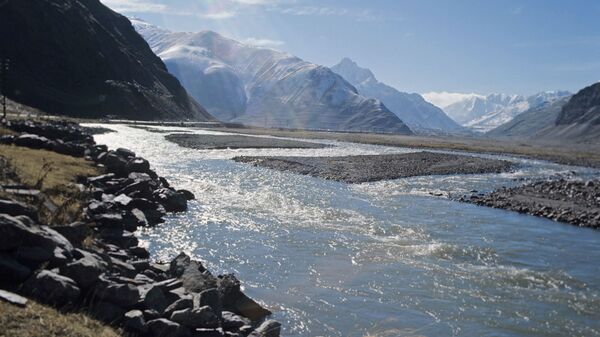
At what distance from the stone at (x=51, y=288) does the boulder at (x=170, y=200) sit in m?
20.0

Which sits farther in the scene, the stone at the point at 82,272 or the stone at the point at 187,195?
the stone at the point at 187,195

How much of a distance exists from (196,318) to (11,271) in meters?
4.41

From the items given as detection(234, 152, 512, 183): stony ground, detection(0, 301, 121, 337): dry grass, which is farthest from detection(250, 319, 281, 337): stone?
detection(234, 152, 512, 183): stony ground

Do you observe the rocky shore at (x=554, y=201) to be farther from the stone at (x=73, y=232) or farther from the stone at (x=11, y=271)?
the stone at (x=11, y=271)

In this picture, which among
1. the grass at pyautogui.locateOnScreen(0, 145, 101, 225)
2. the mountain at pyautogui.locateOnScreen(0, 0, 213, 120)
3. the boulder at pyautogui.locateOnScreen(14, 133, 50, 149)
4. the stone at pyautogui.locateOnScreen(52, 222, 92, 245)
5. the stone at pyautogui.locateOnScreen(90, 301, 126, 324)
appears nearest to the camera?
the stone at pyautogui.locateOnScreen(90, 301, 126, 324)

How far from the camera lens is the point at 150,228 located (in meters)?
26.2

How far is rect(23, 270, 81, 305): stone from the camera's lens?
1089 cm

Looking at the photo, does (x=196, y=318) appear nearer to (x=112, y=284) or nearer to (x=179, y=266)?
(x=112, y=284)

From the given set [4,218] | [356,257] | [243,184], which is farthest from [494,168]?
[4,218]

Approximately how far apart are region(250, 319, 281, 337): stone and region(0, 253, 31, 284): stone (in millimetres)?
5962

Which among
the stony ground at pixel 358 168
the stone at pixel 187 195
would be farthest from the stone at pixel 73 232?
the stony ground at pixel 358 168

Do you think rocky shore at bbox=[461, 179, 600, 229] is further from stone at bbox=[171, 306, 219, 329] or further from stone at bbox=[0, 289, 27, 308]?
stone at bbox=[0, 289, 27, 308]

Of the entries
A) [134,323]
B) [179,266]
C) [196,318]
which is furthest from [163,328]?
[179,266]

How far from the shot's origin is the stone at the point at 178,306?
12.7 m
